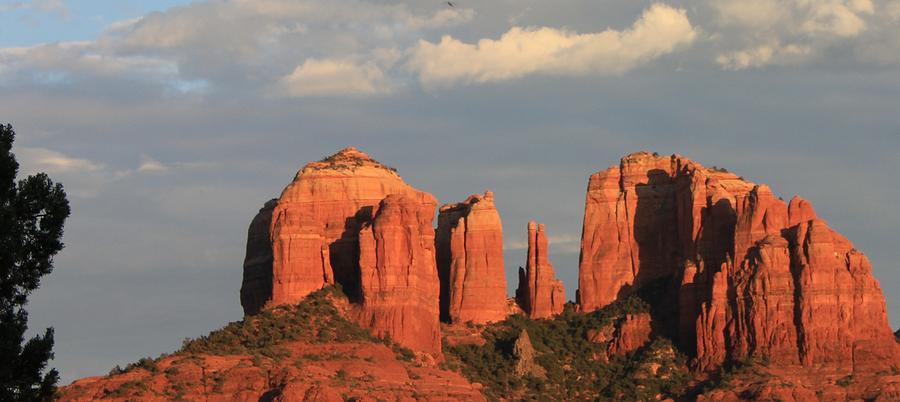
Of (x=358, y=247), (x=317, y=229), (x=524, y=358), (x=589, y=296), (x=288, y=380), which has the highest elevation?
(x=317, y=229)

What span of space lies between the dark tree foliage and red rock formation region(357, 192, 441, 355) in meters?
80.0

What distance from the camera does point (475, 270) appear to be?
6511 inches

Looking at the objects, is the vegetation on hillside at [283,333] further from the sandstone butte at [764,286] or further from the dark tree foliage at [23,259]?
the dark tree foliage at [23,259]

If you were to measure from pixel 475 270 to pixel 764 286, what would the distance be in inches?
855

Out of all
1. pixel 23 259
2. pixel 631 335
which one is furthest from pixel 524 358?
pixel 23 259

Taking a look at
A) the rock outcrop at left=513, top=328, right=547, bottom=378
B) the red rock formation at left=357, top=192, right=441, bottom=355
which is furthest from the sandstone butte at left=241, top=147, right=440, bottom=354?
the rock outcrop at left=513, top=328, right=547, bottom=378

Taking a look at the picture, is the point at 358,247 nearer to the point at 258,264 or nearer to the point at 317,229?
the point at 317,229

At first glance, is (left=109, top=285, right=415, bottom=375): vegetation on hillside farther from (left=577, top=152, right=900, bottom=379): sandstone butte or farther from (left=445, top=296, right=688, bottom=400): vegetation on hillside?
(left=577, top=152, right=900, bottom=379): sandstone butte

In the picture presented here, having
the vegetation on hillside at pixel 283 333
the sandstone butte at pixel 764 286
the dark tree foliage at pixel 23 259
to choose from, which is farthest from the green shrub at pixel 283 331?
the dark tree foliage at pixel 23 259

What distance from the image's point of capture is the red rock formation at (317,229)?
157 metres

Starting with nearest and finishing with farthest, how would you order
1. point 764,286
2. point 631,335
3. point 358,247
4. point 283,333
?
point 283,333
point 358,247
point 764,286
point 631,335

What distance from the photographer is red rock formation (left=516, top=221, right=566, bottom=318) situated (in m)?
169

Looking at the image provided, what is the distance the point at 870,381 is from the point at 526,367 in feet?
80.6

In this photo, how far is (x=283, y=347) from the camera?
147250mm
